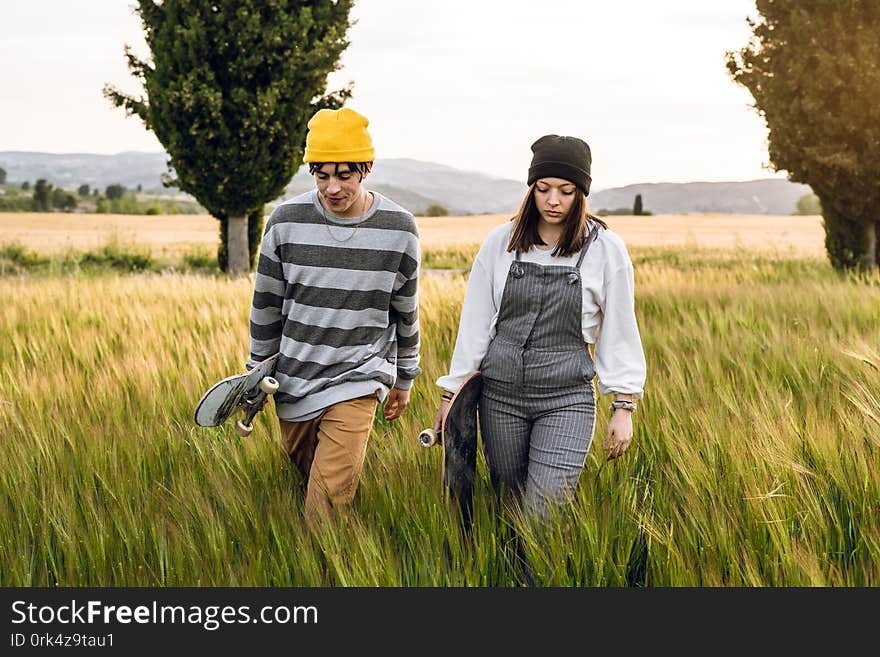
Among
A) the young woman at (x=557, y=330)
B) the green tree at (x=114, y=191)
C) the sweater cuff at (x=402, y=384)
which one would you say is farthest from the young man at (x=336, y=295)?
the green tree at (x=114, y=191)

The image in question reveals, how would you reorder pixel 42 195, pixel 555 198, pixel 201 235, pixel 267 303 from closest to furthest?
pixel 555 198 → pixel 267 303 → pixel 201 235 → pixel 42 195

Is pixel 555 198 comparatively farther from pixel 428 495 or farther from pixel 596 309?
pixel 428 495

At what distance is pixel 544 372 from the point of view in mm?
3121

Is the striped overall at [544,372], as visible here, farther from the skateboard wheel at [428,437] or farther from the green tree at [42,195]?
the green tree at [42,195]

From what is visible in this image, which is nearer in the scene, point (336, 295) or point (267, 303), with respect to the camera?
point (336, 295)

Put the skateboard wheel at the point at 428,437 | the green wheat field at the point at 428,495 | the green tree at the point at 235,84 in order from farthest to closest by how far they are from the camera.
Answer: the green tree at the point at 235,84, the skateboard wheel at the point at 428,437, the green wheat field at the point at 428,495

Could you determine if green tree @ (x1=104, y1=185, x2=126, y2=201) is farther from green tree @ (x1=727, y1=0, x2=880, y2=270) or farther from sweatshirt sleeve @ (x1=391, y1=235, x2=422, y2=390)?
sweatshirt sleeve @ (x1=391, y1=235, x2=422, y2=390)

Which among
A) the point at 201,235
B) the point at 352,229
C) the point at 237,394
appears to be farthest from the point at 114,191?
the point at 352,229

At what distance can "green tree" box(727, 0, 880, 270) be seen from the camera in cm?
1466

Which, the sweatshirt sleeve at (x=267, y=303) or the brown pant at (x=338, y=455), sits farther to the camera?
the sweatshirt sleeve at (x=267, y=303)

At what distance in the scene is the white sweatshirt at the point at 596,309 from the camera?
3141 millimetres

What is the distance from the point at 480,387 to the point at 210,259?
21.0 meters

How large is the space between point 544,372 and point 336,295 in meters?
0.91

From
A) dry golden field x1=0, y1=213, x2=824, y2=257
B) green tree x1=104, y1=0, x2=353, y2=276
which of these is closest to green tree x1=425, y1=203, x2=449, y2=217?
dry golden field x1=0, y1=213, x2=824, y2=257
